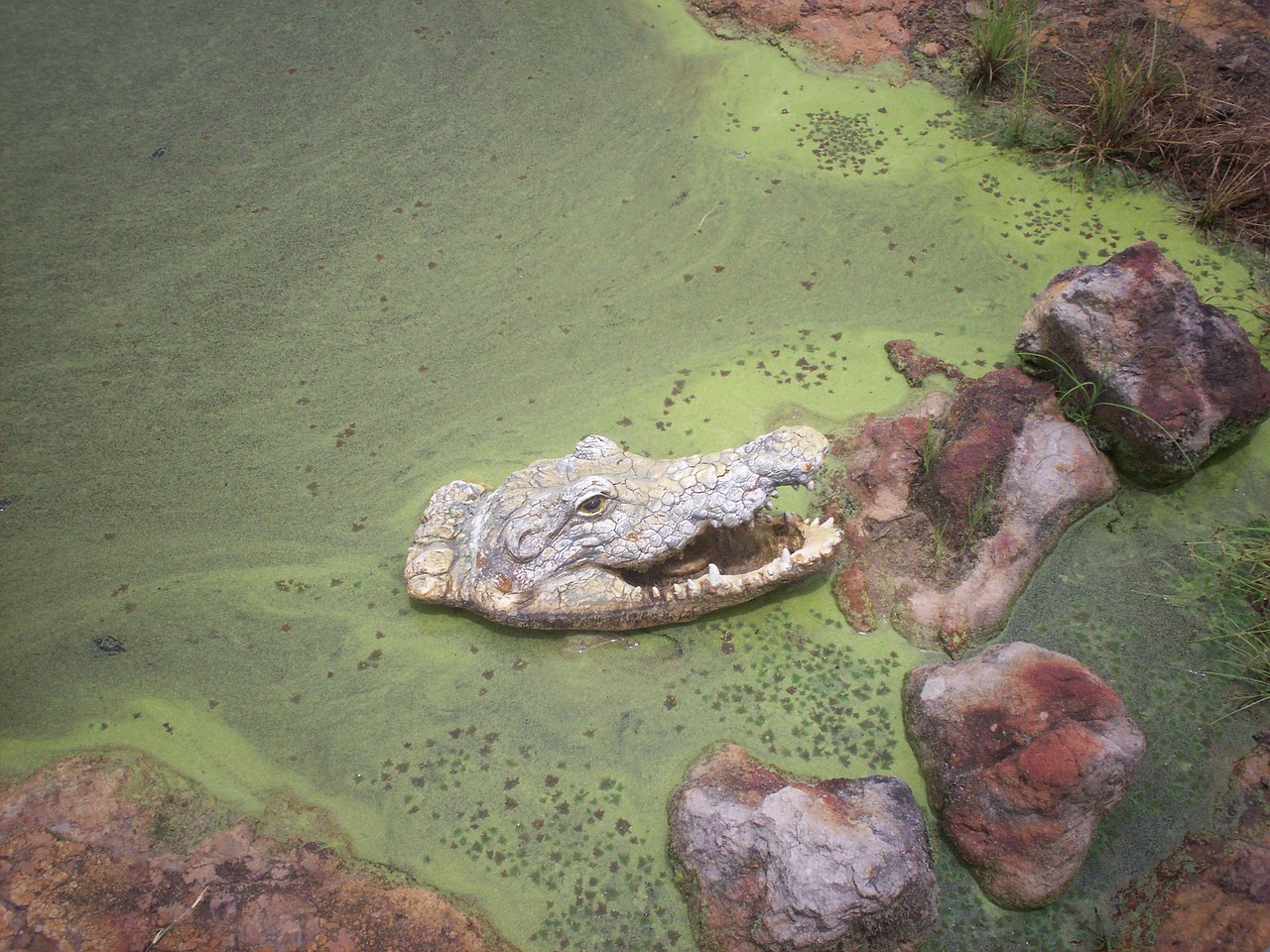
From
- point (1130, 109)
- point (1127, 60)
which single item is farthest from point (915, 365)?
point (1127, 60)

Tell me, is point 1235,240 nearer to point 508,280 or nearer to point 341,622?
point 508,280

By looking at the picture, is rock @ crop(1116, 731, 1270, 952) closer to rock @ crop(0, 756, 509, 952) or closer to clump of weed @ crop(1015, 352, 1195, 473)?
clump of weed @ crop(1015, 352, 1195, 473)

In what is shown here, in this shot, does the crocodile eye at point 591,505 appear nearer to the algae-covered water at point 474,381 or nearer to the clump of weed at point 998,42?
the algae-covered water at point 474,381

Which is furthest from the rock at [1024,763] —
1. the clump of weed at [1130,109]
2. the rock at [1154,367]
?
the clump of weed at [1130,109]

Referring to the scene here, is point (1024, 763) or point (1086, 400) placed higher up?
point (1086, 400)

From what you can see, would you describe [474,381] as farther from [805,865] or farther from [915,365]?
[805,865]

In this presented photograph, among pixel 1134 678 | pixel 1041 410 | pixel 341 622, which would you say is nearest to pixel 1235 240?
pixel 1041 410

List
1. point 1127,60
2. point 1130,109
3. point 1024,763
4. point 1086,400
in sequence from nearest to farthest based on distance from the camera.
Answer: point 1024,763, point 1086,400, point 1130,109, point 1127,60
